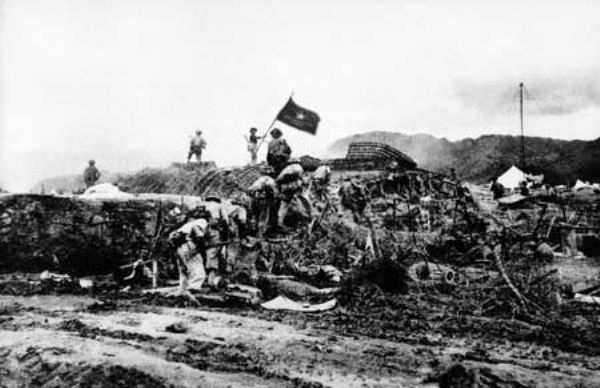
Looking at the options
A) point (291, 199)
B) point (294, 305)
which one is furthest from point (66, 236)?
point (294, 305)

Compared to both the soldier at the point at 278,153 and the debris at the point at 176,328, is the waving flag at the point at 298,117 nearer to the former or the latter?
the soldier at the point at 278,153

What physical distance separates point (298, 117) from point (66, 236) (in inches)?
286

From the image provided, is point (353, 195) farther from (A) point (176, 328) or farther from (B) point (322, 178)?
(A) point (176, 328)

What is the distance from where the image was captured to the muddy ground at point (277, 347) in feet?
18.0

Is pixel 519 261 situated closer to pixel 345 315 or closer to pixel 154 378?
pixel 345 315

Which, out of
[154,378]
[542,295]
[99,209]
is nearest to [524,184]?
[542,295]

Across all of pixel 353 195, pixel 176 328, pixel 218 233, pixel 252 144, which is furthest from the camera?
pixel 252 144

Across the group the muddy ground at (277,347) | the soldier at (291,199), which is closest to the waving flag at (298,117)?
the soldier at (291,199)

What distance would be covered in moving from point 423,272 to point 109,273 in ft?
21.5

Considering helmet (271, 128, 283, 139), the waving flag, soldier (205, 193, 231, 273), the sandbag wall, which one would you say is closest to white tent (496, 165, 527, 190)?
the waving flag

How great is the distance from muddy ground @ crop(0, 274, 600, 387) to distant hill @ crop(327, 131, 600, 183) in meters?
25.2

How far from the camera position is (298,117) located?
17062mm

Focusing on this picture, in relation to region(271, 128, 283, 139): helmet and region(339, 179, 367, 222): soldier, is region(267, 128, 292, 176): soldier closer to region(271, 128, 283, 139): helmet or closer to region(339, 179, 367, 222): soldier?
region(271, 128, 283, 139): helmet

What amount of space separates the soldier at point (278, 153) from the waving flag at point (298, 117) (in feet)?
9.20
